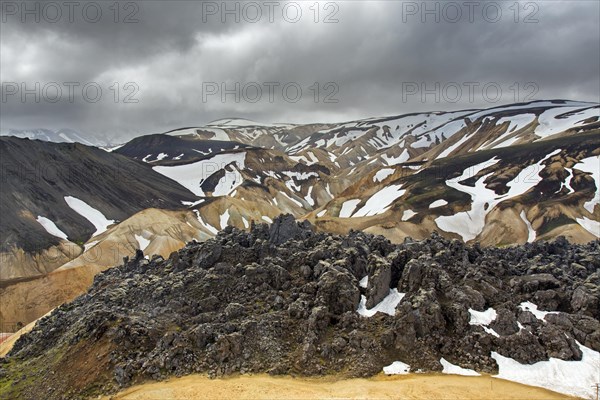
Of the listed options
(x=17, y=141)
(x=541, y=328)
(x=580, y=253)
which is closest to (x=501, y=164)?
(x=580, y=253)

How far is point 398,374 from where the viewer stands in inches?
1098

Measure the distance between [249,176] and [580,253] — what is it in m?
162

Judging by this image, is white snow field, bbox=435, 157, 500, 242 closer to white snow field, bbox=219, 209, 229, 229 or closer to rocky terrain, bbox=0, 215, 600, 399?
rocky terrain, bbox=0, 215, 600, 399

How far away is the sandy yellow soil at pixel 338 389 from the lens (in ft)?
84.6

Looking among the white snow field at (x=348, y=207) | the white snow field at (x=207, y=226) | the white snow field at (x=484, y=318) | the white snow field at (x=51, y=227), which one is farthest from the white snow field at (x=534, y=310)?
the white snow field at (x=207, y=226)

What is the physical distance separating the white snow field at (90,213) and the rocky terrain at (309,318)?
82986 millimetres

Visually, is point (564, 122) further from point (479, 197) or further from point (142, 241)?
point (142, 241)

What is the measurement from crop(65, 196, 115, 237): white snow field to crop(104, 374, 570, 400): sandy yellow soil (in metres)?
98.9

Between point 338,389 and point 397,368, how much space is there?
457 cm

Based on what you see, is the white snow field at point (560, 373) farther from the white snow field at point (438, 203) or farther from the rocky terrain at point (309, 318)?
the white snow field at point (438, 203)

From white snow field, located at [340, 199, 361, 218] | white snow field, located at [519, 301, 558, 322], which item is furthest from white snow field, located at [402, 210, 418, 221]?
white snow field, located at [519, 301, 558, 322]

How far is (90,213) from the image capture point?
122625 millimetres

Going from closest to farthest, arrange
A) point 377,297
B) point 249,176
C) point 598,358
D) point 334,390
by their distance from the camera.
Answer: point 334,390 < point 598,358 < point 377,297 < point 249,176

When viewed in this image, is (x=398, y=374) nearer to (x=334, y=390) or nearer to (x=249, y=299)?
(x=334, y=390)
